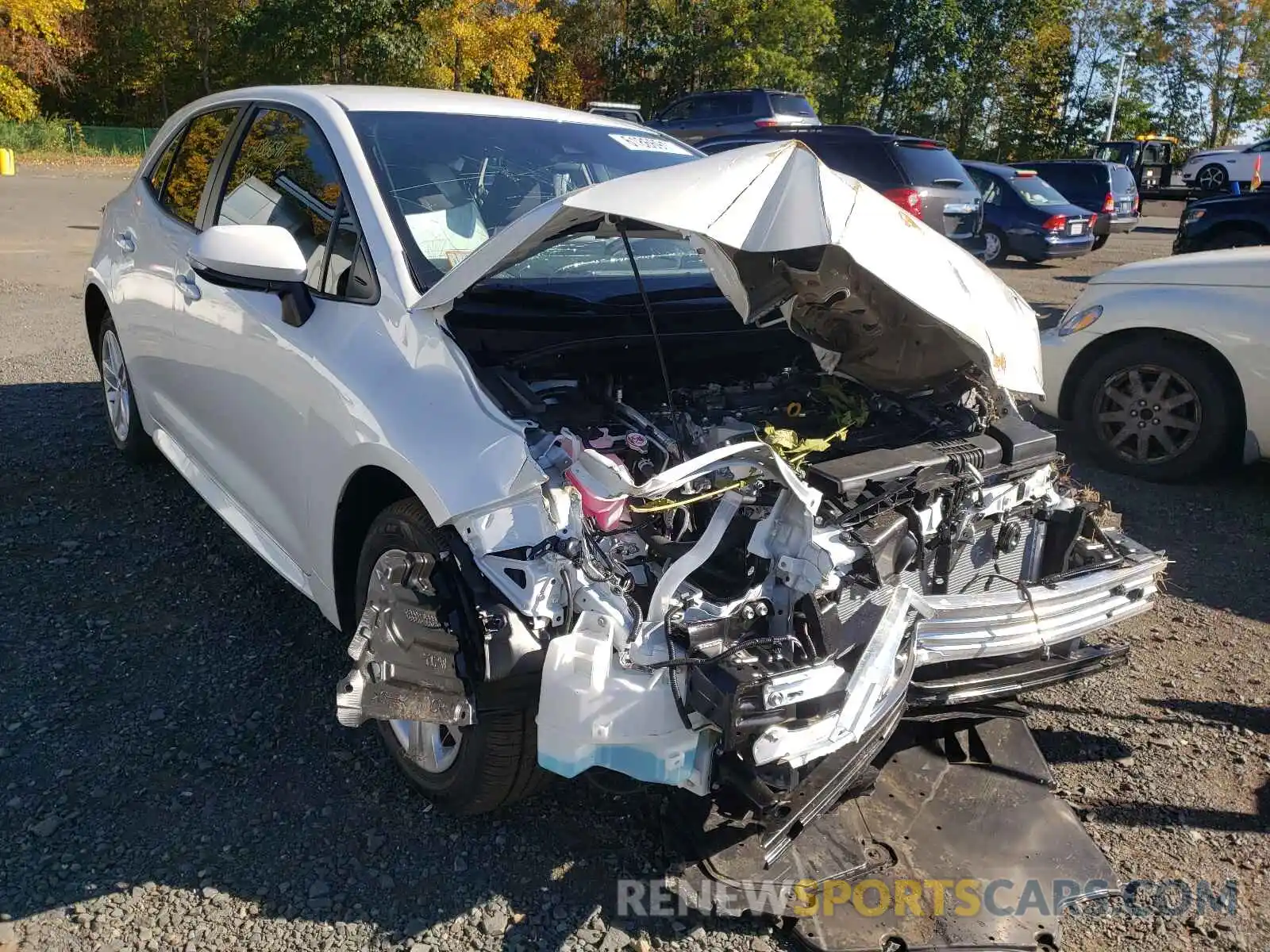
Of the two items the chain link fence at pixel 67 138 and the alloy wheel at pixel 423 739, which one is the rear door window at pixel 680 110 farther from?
the chain link fence at pixel 67 138

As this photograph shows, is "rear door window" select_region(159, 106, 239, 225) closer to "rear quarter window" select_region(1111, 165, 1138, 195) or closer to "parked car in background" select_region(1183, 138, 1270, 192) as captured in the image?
"rear quarter window" select_region(1111, 165, 1138, 195)

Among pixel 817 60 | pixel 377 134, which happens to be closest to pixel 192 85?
pixel 817 60

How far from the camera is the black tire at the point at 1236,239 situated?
11.3m

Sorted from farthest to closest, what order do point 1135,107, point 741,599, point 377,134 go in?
point 1135,107
point 377,134
point 741,599

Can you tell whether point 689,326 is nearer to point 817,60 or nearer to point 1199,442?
point 1199,442

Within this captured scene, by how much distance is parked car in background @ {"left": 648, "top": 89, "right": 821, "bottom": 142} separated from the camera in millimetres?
15730

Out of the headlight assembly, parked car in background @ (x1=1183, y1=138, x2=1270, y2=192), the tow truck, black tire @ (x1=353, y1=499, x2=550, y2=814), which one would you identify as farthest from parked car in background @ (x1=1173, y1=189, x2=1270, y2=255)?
the tow truck

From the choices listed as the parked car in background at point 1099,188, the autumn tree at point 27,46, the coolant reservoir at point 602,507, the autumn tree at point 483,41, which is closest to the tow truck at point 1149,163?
the parked car in background at point 1099,188

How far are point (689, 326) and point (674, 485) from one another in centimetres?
103

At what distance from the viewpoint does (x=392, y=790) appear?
9.12 ft

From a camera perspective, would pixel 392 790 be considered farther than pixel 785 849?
Yes

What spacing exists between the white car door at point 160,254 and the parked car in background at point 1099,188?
596 inches

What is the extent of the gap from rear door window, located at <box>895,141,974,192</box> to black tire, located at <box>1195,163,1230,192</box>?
1401 cm

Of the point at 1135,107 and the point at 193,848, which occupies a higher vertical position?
the point at 1135,107
